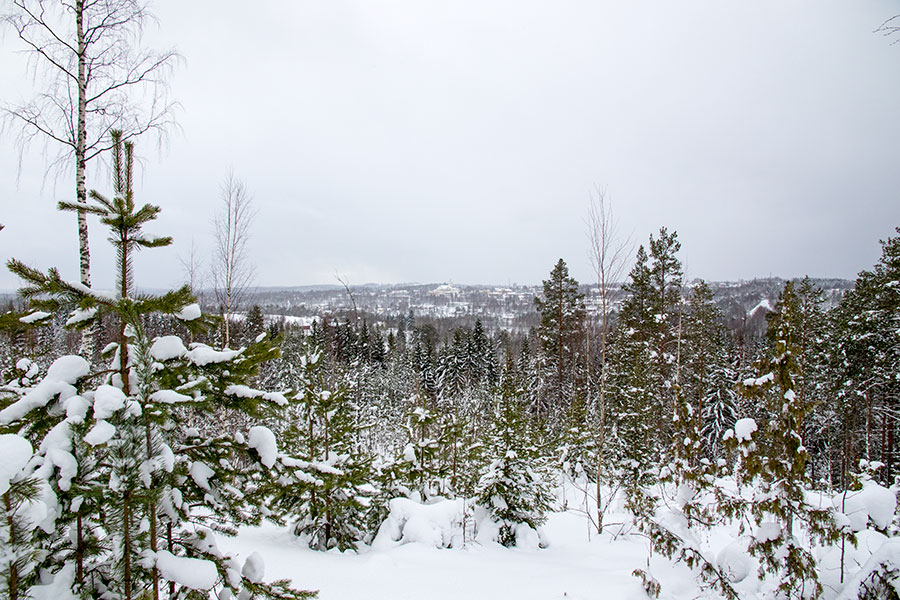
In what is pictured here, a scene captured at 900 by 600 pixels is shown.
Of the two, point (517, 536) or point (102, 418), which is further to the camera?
point (517, 536)

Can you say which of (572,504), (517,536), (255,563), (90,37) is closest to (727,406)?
(572,504)

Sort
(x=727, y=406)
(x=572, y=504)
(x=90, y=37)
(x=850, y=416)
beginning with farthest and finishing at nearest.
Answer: (x=727, y=406), (x=850, y=416), (x=572, y=504), (x=90, y=37)

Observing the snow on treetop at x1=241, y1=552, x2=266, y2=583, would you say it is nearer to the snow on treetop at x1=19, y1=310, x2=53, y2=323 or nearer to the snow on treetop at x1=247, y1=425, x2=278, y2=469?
the snow on treetop at x1=247, y1=425, x2=278, y2=469

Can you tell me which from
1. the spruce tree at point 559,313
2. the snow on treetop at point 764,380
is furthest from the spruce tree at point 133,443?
the spruce tree at point 559,313

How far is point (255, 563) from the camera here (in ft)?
7.89

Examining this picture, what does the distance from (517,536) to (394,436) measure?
25085 mm

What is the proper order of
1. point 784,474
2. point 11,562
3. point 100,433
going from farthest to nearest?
point 784,474, point 100,433, point 11,562

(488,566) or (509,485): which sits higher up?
(509,485)

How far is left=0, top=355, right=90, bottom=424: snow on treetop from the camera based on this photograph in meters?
1.90

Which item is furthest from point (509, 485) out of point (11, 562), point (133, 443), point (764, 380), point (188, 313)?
point (11, 562)

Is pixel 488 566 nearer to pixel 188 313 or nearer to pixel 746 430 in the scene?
pixel 746 430

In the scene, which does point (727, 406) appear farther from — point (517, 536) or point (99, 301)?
point (99, 301)

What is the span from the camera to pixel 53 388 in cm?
206

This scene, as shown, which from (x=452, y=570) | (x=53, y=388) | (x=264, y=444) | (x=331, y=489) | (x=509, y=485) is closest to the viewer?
(x=53, y=388)
